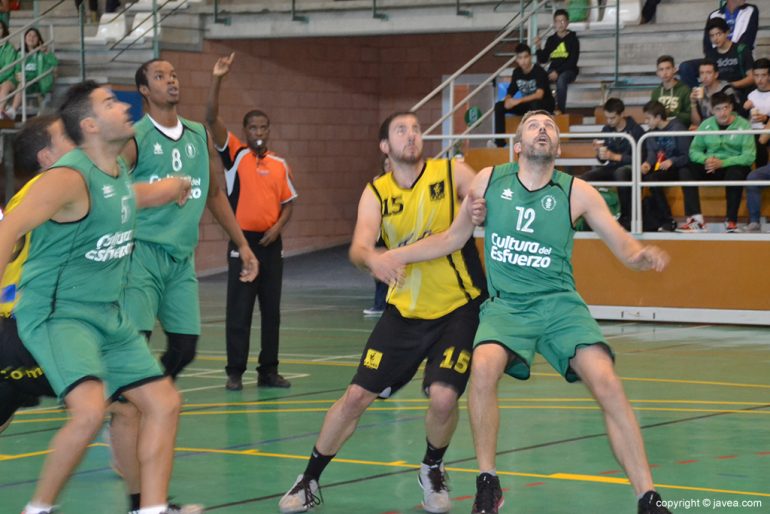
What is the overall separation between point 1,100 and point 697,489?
58.1ft

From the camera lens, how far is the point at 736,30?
1792cm

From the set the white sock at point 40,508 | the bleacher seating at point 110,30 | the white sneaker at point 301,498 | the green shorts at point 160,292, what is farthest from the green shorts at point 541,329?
the bleacher seating at point 110,30

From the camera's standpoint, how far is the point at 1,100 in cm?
2234

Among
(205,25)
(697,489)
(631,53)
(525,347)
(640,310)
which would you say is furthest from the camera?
(205,25)

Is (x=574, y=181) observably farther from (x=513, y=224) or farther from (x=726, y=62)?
(x=726, y=62)

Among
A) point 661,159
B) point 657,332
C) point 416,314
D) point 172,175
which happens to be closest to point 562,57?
point 661,159

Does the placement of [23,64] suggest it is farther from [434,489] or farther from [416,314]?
[434,489]

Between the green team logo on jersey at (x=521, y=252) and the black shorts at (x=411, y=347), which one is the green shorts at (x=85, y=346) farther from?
the green team logo on jersey at (x=521, y=252)

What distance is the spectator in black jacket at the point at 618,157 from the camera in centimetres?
1652

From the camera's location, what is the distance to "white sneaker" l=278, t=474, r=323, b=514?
664 centimetres

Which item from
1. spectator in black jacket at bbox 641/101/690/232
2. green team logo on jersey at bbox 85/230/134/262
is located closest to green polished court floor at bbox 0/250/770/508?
green team logo on jersey at bbox 85/230/134/262

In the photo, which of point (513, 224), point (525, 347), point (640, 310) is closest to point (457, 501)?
point (525, 347)

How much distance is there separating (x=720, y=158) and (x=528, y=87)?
356cm

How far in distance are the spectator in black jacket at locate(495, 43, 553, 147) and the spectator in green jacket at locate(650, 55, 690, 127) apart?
5.55 ft
